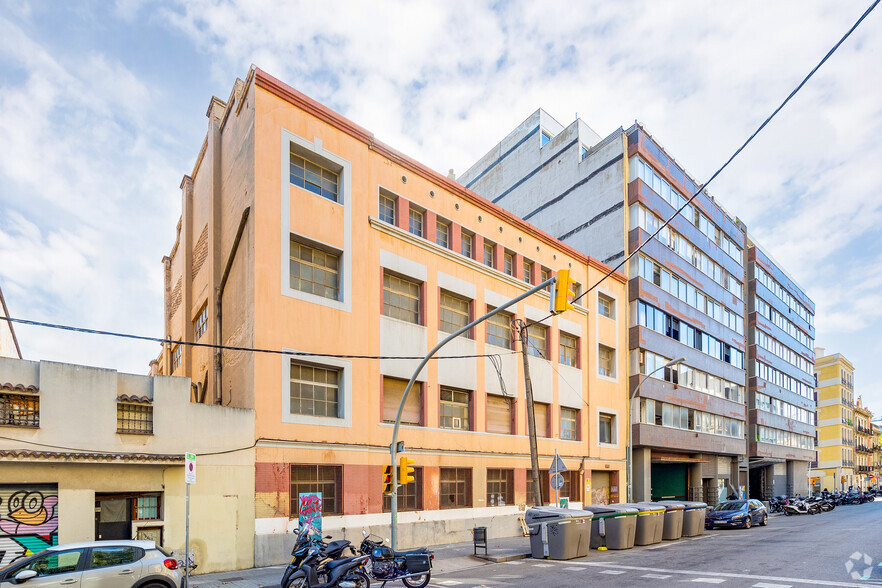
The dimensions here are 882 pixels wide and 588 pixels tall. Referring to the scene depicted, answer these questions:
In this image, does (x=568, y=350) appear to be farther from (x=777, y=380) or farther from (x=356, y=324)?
(x=777, y=380)

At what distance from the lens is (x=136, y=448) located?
15344 mm

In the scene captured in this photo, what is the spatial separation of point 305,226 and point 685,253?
3051cm

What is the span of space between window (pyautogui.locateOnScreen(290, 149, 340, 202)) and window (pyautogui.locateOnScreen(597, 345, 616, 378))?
18.1 meters

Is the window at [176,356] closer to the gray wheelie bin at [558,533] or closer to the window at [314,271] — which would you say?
the window at [314,271]

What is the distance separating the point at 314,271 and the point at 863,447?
345 ft

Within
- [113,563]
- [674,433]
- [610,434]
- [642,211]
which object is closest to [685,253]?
[642,211]

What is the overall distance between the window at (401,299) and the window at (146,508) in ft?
31.3

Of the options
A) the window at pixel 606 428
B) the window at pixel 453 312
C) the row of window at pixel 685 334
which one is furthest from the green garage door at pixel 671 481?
the window at pixel 453 312

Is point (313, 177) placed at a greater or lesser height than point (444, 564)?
greater

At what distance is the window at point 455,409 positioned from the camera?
24.2 meters

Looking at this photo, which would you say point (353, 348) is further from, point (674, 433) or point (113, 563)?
point (674, 433)

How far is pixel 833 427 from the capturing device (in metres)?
83.9

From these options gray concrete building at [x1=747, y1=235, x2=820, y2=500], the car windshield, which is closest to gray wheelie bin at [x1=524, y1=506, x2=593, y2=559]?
the car windshield

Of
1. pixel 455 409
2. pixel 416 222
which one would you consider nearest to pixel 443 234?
pixel 416 222
